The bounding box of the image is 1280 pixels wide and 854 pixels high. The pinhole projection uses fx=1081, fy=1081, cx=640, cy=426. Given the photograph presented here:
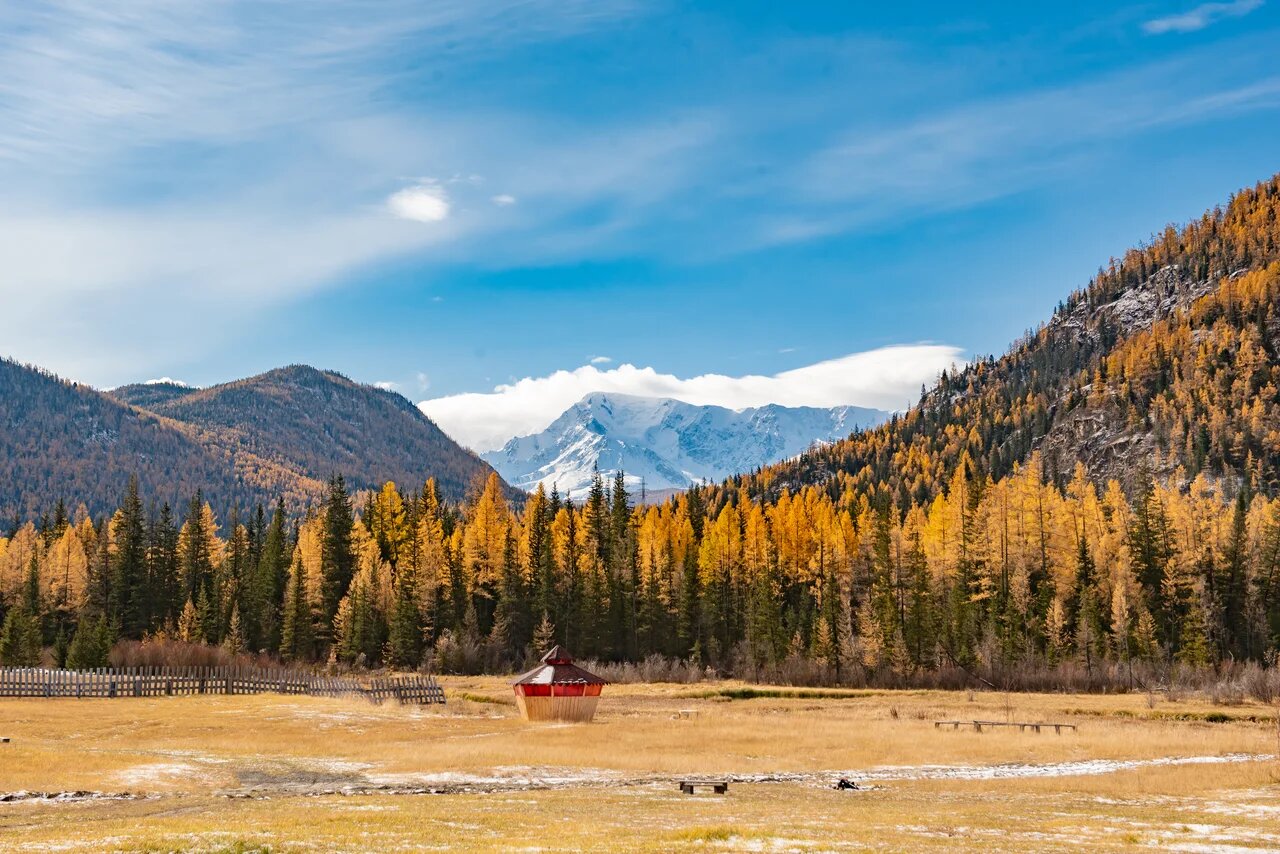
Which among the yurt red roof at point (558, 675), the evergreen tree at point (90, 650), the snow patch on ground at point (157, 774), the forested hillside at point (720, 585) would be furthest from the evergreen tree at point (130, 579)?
the snow patch on ground at point (157, 774)

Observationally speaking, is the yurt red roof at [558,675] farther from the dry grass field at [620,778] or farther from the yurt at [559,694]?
the dry grass field at [620,778]

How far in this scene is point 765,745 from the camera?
168 ft

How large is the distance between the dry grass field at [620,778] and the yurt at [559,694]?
3770mm

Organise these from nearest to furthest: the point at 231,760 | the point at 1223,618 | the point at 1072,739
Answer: the point at 231,760
the point at 1072,739
the point at 1223,618

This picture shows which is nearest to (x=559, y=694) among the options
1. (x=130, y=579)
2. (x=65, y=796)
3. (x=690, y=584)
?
(x=65, y=796)

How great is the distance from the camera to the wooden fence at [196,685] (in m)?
71.4

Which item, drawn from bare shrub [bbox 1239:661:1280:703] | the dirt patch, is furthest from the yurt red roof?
bare shrub [bbox 1239:661:1280:703]

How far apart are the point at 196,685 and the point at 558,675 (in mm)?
31108

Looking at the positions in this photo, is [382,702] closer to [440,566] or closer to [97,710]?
[97,710]

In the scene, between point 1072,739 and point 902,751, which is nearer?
point 902,751

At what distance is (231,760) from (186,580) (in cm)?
10251

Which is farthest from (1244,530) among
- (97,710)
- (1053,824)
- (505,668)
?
(97,710)

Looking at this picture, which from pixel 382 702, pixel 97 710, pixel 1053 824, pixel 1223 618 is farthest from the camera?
pixel 1223 618

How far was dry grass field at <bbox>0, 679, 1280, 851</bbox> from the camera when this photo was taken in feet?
76.2
